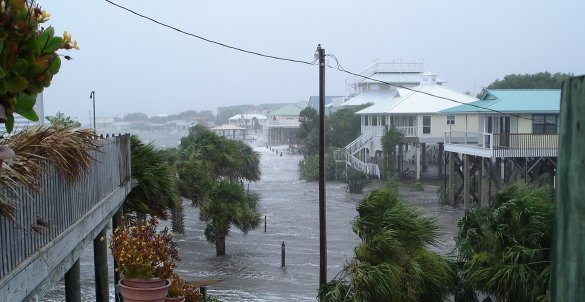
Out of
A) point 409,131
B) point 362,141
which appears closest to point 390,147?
point 409,131

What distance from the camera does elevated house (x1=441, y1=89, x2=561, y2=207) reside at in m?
32.4

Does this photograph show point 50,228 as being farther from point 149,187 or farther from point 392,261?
point 149,187

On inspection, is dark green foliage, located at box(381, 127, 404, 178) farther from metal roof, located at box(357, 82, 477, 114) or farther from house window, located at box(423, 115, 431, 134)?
metal roof, located at box(357, 82, 477, 114)

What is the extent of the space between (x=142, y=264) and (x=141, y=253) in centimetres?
16

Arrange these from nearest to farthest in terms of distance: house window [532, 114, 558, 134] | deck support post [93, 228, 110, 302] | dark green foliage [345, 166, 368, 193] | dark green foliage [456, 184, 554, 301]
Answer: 1. dark green foliage [456, 184, 554, 301]
2. deck support post [93, 228, 110, 302]
3. house window [532, 114, 558, 134]
4. dark green foliage [345, 166, 368, 193]

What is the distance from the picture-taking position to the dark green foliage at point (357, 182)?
163ft

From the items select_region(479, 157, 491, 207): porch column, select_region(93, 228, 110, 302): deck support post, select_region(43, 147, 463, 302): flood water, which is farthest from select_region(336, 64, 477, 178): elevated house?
select_region(93, 228, 110, 302): deck support post

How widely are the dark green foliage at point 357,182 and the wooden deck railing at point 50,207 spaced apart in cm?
4012

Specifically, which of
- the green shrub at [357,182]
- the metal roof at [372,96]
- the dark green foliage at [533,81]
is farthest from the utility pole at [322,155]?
the metal roof at [372,96]

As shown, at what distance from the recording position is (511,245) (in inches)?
408

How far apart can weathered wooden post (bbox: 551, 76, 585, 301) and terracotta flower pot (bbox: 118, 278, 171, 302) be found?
8.50m

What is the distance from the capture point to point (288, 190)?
53844 millimetres

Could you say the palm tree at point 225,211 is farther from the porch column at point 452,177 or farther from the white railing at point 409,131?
the white railing at point 409,131

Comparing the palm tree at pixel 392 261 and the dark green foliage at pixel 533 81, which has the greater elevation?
the dark green foliage at pixel 533 81
